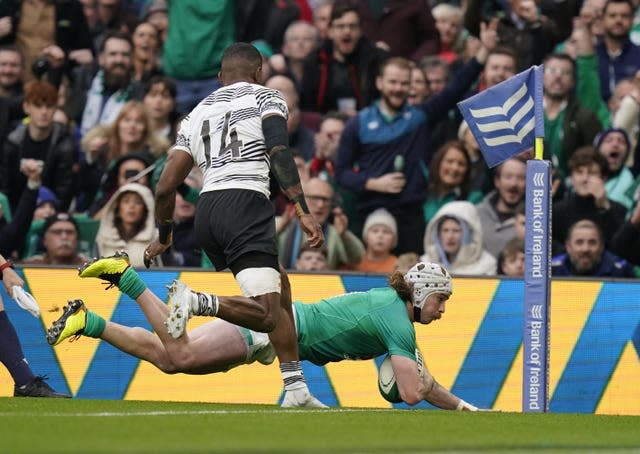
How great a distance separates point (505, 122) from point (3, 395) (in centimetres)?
463

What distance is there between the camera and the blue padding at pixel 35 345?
13516 millimetres

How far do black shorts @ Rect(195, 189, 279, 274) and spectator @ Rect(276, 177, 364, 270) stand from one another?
183 inches

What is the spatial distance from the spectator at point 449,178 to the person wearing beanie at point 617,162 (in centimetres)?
129

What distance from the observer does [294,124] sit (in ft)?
55.6

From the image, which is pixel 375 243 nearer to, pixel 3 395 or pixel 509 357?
pixel 509 357

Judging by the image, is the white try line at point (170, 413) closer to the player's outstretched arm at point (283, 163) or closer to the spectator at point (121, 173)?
the player's outstretched arm at point (283, 163)

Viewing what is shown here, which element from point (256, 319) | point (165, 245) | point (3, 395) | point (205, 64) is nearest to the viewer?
point (256, 319)

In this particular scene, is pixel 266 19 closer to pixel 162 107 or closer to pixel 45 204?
pixel 162 107

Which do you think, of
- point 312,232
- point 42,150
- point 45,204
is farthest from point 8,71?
point 312,232

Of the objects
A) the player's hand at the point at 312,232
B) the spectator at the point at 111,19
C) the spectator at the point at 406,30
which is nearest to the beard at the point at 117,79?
the spectator at the point at 111,19

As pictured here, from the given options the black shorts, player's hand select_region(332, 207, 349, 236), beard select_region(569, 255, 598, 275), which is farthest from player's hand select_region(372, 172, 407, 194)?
the black shorts

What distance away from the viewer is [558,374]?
13391mm

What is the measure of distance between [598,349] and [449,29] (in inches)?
235

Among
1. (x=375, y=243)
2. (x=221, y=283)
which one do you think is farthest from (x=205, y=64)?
(x=221, y=283)
